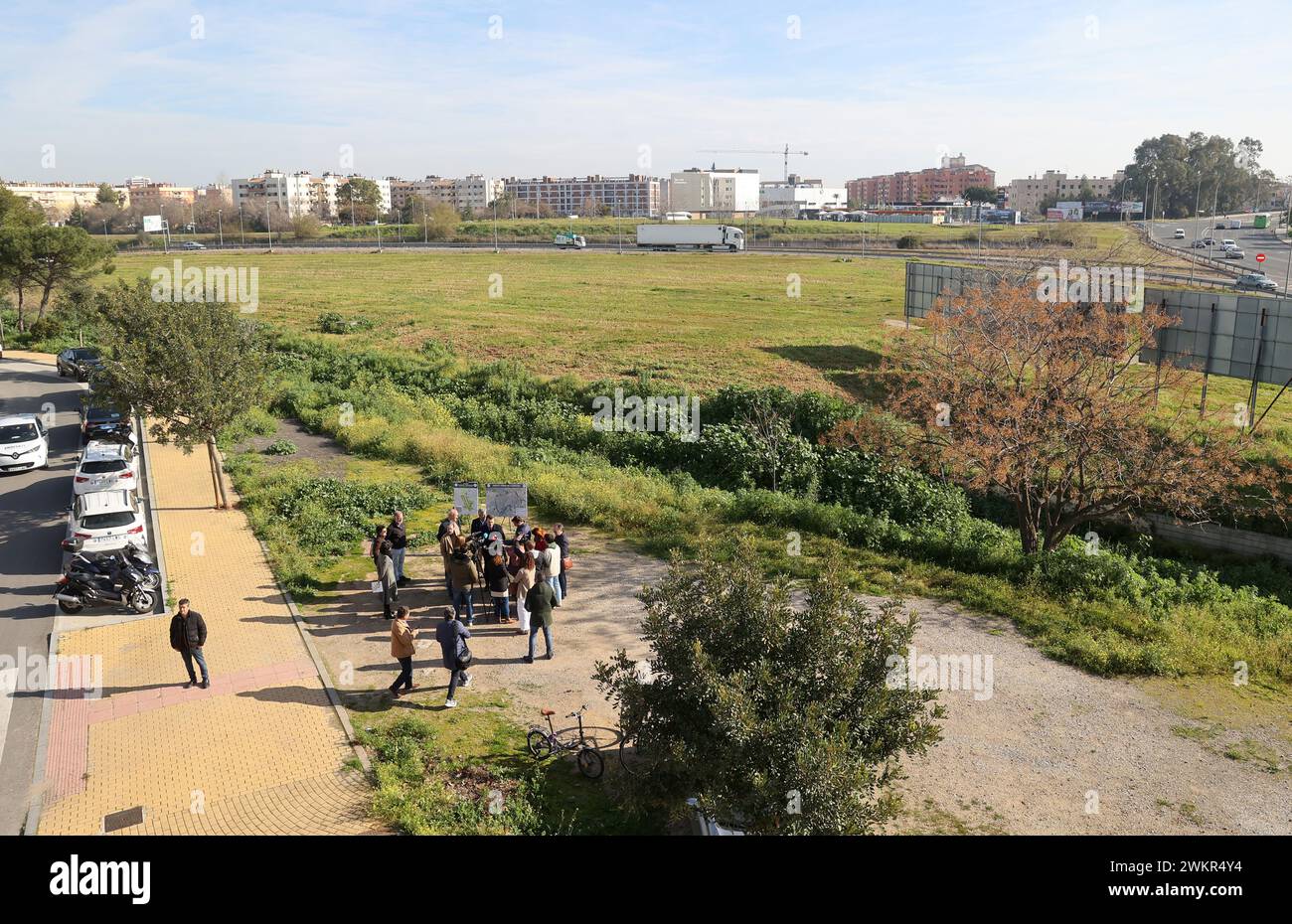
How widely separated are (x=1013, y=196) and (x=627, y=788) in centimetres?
20263

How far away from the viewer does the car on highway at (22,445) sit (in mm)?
24234

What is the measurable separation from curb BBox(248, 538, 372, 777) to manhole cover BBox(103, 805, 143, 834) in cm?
235

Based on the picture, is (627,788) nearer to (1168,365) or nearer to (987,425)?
(987,425)

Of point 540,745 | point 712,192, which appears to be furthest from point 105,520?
point 712,192

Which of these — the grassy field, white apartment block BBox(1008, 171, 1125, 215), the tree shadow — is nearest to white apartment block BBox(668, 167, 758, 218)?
white apartment block BBox(1008, 171, 1125, 215)

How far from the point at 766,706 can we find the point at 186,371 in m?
16.4

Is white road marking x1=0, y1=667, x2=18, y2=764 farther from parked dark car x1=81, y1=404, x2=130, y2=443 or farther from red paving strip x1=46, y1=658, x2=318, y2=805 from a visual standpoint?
parked dark car x1=81, y1=404, x2=130, y2=443

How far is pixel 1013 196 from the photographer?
188125 mm

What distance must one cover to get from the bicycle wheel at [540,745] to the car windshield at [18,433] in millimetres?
20635
